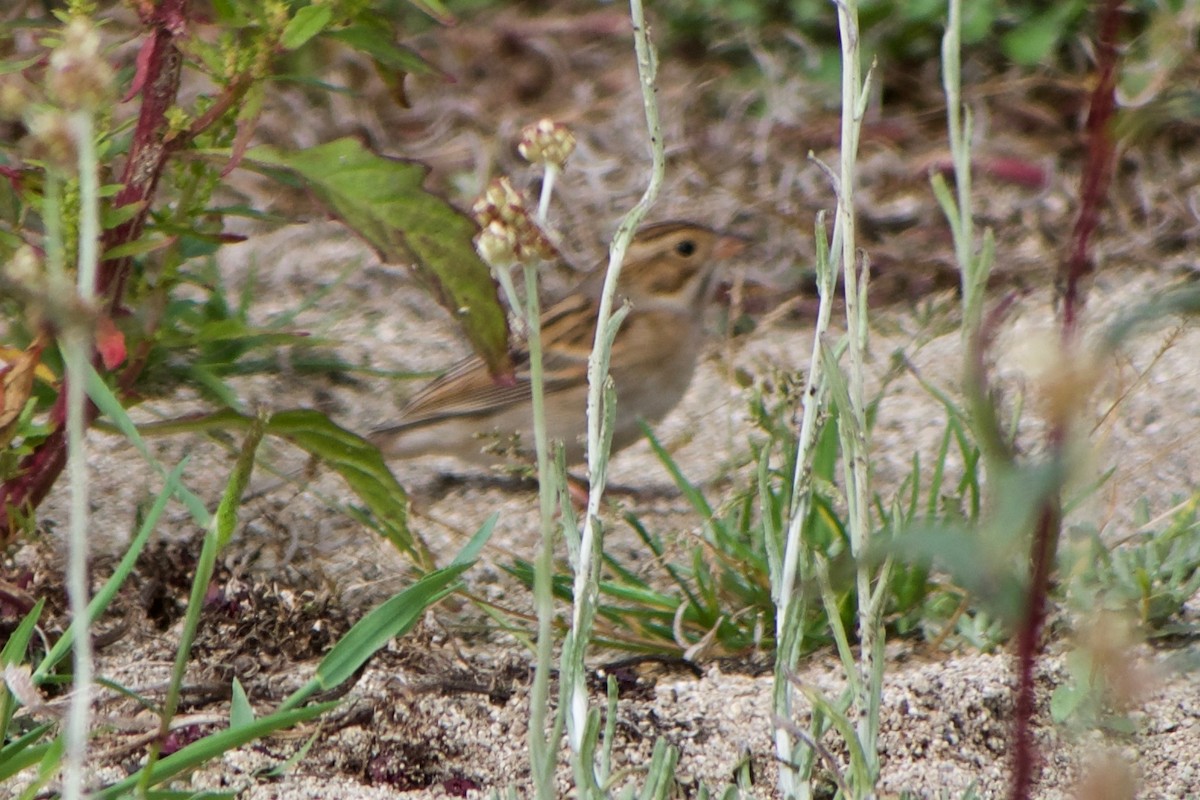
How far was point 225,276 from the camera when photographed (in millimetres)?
5906

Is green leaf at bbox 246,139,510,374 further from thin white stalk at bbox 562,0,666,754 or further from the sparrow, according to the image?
the sparrow

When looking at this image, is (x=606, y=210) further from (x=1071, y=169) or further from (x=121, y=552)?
(x=121, y=552)

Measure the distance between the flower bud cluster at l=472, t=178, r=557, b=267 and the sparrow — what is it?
133 inches

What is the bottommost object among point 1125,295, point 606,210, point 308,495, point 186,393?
point 308,495

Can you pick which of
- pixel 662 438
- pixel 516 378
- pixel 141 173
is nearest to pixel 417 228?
pixel 141 173

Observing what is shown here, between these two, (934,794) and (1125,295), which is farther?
(1125,295)

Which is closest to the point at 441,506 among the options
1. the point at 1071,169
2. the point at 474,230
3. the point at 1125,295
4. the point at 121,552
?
the point at 121,552

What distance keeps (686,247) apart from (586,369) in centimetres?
65

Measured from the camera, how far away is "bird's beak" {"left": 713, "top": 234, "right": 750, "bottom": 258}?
19.2 feet

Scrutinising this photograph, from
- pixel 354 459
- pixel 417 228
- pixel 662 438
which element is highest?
pixel 662 438

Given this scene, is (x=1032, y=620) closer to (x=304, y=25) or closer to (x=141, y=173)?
(x=304, y=25)

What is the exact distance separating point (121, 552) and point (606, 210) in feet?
9.97

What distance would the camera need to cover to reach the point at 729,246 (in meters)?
5.85

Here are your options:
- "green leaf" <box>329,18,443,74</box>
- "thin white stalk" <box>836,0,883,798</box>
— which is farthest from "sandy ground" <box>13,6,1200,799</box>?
"green leaf" <box>329,18,443,74</box>
